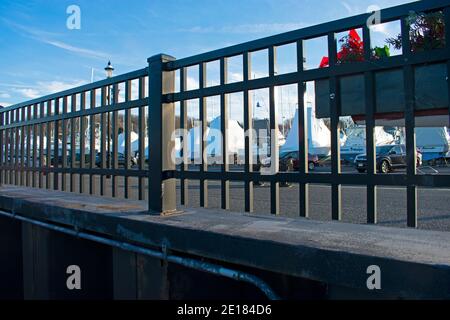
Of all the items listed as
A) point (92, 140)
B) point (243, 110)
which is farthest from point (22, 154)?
point (243, 110)

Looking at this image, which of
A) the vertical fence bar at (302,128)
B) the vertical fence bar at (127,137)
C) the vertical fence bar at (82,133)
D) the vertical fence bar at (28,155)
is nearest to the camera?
the vertical fence bar at (302,128)

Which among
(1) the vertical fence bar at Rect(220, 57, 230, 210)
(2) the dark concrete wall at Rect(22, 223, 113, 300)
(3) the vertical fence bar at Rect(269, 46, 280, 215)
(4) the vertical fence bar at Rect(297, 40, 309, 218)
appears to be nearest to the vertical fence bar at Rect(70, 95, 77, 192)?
(2) the dark concrete wall at Rect(22, 223, 113, 300)

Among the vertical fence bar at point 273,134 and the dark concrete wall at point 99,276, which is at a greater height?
the vertical fence bar at point 273,134

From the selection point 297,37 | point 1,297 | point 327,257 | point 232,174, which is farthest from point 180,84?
point 1,297

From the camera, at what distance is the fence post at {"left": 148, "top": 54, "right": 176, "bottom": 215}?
275cm

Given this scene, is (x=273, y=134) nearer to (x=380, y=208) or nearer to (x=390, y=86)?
(x=390, y=86)

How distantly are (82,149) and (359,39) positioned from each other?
10.0ft

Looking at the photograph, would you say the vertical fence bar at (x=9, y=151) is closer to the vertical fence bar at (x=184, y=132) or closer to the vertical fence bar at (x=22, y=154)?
the vertical fence bar at (x=22, y=154)

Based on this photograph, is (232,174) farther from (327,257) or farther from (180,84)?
(327,257)

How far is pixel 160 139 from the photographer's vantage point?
2.73m

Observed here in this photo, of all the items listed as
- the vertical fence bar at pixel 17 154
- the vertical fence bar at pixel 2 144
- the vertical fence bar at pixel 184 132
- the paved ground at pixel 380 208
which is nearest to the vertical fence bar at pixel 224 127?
the vertical fence bar at pixel 184 132

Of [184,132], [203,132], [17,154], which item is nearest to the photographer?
[203,132]

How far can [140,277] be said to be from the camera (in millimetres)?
2482

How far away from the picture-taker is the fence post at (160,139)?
275 centimetres
